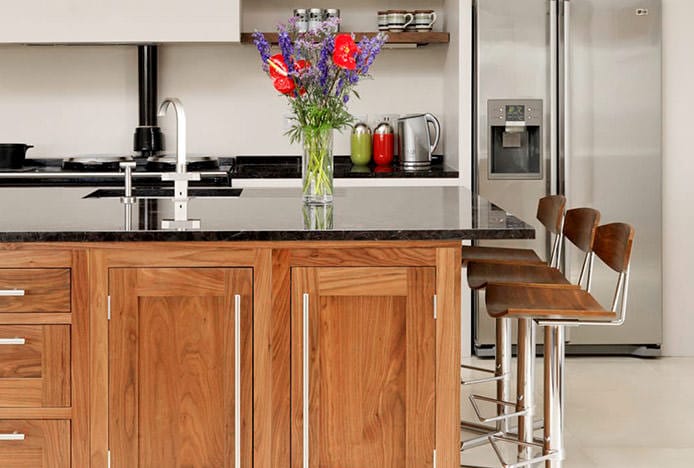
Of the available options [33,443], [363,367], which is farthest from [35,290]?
[363,367]

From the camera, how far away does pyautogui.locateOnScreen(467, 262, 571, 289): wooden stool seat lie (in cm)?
353

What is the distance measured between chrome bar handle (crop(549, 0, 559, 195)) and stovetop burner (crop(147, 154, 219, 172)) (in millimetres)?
1661

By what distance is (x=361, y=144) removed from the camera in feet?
18.8

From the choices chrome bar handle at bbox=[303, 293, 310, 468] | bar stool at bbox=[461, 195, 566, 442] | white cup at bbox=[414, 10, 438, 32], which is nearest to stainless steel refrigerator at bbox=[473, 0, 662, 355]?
white cup at bbox=[414, 10, 438, 32]

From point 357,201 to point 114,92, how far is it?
257 cm

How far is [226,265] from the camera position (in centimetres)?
288

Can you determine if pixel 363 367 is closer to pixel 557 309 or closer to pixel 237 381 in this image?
pixel 237 381

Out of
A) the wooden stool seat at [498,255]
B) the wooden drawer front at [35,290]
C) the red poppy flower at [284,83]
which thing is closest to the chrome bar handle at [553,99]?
the wooden stool seat at [498,255]

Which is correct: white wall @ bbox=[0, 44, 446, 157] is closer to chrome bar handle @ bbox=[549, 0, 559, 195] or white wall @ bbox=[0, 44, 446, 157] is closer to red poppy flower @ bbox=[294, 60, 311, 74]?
chrome bar handle @ bbox=[549, 0, 559, 195]

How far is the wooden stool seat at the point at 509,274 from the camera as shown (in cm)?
353

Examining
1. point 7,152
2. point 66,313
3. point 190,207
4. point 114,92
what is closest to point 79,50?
point 114,92

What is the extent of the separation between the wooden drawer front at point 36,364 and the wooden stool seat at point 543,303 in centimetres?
119

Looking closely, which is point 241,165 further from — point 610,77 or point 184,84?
point 610,77

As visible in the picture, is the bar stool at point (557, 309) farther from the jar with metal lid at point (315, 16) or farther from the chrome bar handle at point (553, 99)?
the jar with metal lid at point (315, 16)
